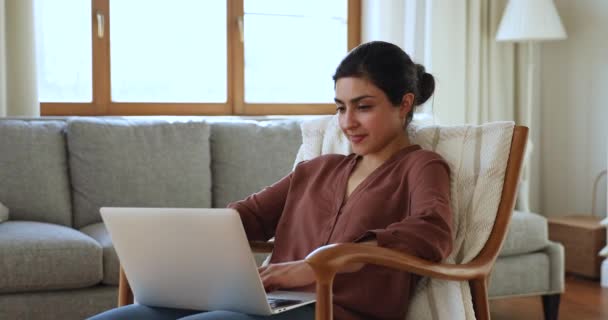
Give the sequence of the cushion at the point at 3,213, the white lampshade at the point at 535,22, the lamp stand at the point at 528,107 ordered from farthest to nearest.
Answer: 1. the lamp stand at the point at 528,107
2. the white lampshade at the point at 535,22
3. the cushion at the point at 3,213

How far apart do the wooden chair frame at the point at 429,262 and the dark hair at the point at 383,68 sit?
271mm

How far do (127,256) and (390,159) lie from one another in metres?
0.60

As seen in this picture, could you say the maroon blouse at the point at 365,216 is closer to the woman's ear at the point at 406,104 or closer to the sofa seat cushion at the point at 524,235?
the woman's ear at the point at 406,104

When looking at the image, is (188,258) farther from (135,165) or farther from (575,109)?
(575,109)

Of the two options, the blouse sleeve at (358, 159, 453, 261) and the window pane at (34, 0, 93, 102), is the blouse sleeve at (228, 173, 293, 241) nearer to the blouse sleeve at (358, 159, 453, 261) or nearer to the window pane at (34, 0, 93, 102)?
the blouse sleeve at (358, 159, 453, 261)

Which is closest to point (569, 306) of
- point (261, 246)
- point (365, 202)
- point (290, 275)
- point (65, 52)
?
point (261, 246)

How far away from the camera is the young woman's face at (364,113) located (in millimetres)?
1751

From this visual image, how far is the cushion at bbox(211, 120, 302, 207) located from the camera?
3232 mm

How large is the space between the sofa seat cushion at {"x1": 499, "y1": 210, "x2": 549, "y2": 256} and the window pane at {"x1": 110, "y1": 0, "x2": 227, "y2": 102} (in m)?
1.61

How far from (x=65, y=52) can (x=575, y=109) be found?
8.59 feet

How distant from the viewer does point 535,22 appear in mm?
3992

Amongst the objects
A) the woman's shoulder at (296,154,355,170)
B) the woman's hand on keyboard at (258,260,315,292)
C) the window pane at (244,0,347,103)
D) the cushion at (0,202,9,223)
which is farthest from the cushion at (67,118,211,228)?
the woman's hand on keyboard at (258,260,315,292)

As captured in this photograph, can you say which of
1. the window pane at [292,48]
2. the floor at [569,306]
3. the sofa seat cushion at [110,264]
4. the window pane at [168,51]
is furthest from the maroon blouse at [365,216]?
the window pane at [292,48]

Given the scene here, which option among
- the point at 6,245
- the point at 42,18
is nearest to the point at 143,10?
the point at 42,18
